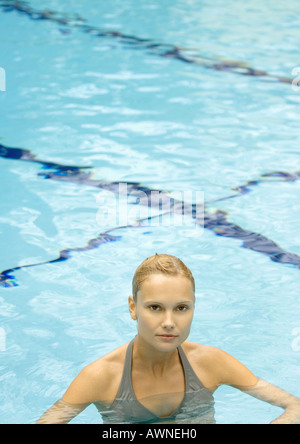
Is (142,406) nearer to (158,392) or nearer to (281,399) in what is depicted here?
(158,392)

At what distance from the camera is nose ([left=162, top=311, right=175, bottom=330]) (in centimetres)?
213

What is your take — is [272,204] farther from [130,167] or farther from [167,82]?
[167,82]

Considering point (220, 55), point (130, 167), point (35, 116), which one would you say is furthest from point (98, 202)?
point (220, 55)

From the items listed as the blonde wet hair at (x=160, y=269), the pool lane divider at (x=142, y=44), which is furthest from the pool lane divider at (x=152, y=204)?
the pool lane divider at (x=142, y=44)

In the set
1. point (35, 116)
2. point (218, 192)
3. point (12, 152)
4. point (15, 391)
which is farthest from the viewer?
point (35, 116)

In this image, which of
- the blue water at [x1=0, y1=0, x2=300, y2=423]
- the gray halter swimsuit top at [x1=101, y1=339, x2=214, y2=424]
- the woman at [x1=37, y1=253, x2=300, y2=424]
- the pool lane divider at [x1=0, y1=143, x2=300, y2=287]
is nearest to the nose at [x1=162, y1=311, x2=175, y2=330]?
the woman at [x1=37, y1=253, x2=300, y2=424]

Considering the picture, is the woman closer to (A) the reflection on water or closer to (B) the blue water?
(A) the reflection on water

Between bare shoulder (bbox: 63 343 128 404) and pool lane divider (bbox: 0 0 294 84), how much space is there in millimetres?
5842

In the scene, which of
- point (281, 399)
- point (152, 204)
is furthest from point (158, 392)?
point (152, 204)

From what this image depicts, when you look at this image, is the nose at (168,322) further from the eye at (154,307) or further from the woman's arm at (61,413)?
the woman's arm at (61,413)

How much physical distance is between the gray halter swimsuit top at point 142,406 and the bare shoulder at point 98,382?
0.02 metres

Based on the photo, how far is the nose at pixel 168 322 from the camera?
84.0 inches

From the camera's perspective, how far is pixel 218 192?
5.10m

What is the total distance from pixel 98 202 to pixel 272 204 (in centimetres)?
120
